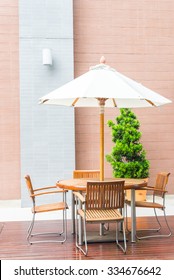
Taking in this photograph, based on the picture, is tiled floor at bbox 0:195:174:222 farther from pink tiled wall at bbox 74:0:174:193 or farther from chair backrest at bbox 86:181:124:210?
chair backrest at bbox 86:181:124:210

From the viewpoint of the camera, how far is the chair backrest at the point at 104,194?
4.99 metres

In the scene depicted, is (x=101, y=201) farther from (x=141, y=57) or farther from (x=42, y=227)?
(x=141, y=57)

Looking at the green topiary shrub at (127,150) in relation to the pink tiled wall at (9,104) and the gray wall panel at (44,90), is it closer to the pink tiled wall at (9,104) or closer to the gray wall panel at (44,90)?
the gray wall panel at (44,90)

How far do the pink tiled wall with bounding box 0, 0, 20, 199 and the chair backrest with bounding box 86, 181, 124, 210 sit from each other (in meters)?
4.67

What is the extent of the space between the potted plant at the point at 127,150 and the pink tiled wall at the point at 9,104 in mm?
2145

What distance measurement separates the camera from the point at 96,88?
5.20 meters

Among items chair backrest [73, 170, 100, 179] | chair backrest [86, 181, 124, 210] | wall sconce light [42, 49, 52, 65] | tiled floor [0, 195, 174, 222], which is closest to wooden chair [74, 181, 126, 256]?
chair backrest [86, 181, 124, 210]

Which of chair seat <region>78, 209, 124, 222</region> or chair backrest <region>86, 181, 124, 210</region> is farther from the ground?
chair backrest <region>86, 181, 124, 210</region>

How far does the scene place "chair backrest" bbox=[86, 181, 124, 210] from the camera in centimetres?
499

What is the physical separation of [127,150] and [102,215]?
3.62 m

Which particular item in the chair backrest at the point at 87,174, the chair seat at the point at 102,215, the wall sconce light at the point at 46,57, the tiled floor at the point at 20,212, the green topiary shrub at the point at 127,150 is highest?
the wall sconce light at the point at 46,57

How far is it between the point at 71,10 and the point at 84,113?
7.37 feet

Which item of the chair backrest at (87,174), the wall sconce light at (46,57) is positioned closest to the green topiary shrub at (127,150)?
the wall sconce light at (46,57)
